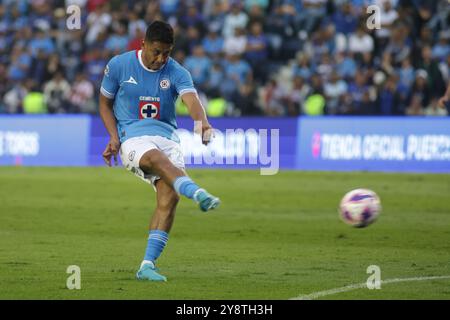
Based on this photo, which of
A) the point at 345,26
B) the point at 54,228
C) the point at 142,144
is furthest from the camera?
the point at 345,26

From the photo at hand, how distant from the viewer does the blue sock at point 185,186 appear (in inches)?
371

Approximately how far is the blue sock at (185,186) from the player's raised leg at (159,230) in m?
0.47

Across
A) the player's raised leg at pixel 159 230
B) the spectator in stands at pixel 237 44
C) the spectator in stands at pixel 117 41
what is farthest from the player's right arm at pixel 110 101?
the spectator in stands at pixel 117 41

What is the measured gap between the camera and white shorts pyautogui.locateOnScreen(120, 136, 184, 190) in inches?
400

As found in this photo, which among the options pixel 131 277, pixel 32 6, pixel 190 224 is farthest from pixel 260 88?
pixel 131 277

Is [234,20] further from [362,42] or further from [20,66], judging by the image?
[20,66]

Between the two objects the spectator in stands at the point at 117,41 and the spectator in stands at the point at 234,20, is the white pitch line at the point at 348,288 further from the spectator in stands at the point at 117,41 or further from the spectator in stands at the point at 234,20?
the spectator in stands at the point at 117,41

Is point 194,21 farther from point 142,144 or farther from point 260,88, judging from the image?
point 142,144

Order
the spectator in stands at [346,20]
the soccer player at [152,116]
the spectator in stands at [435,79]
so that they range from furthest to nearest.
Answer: the spectator in stands at [346,20] < the spectator in stands at [435,79] < the soccer player at [152,116]

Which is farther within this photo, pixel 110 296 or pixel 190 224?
pixel 190 224

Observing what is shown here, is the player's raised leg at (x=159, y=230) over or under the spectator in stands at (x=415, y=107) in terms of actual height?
under

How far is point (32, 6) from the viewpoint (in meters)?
33.4

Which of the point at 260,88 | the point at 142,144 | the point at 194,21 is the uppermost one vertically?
the point at 194,21
